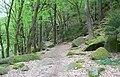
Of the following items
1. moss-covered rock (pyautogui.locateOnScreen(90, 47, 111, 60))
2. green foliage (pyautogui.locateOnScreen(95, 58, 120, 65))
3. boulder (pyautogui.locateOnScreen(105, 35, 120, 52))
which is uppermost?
boulder (pyautogui.locateOnScreen(105, 35, 120, 52))

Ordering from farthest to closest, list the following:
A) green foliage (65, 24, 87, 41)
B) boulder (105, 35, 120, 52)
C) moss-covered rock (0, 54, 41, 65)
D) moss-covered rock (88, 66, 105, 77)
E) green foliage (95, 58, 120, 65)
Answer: green foliage (65, 24, 87, 41), moss-covered rock (0, 54, 41, 65), boulder (105, 35, 120, 52), green foliage (95, 58, 120, 65), moss-covered rock (88, 66, 105, 77)

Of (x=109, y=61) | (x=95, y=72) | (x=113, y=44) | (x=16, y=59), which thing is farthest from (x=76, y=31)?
(x=95, y=72)

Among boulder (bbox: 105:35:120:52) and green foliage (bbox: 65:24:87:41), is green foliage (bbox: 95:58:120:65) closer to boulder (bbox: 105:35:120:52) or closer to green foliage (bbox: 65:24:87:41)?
boulder (bbox: 105:35:120:52)

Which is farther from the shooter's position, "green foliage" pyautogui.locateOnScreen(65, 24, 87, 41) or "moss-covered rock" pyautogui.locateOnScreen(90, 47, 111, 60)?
"green foliage" pyautogui.locateOnScreen(65, 24, 87, 41)

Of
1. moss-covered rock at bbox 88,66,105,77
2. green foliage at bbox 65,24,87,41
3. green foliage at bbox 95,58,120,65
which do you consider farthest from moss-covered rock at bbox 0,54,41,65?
green foliage at bbox 65,24,87,41

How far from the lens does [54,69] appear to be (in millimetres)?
9945

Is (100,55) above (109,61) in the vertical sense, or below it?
above

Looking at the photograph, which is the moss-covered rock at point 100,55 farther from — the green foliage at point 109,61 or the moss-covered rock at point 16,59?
the moss-covered rock at point 16,59

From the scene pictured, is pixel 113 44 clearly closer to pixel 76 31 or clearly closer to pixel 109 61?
pixel 109 61

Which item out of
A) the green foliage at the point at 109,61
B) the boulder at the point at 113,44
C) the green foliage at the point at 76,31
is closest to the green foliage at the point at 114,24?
the boulder at the point at 113,44

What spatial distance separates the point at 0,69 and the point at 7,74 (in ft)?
2.01

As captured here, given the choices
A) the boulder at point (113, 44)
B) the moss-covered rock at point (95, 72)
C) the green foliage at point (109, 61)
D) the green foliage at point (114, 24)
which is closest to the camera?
the moss-covered rock at point (95, 72)

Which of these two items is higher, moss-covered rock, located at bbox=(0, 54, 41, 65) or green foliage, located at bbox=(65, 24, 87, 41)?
green foliage, located at bbox=(65, 24, 87, 41)

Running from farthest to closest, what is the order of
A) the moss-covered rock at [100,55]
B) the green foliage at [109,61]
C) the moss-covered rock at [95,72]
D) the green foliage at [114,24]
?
the green foliage at [114,24]
the moss-covered rock at [100,55]
the green foliage at [109,61]
the moss-covered rock at [95,72]
